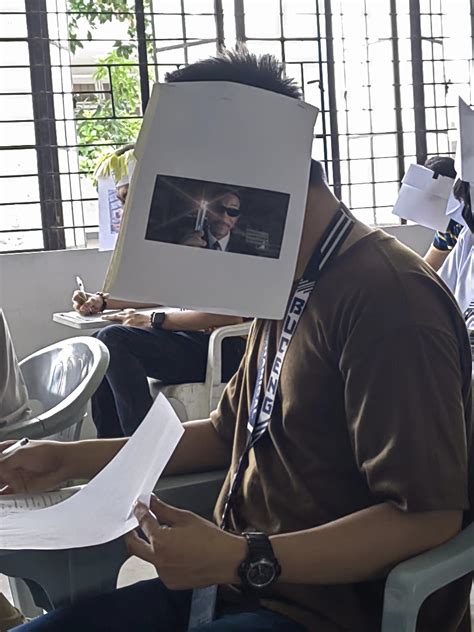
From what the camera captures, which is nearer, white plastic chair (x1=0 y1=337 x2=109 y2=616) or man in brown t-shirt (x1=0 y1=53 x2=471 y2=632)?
man in brown t-shirt (x1=0 y1=53 x2=471 y2=632)

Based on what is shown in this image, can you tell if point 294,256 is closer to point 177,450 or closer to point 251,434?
point 251,434

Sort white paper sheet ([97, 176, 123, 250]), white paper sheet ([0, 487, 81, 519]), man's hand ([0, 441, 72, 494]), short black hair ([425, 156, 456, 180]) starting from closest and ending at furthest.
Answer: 1. white paper sheet ([0, 487, 81, 519])
2. man's hand ([0, 441, 72, 494])
3. short black hair ([425, 156, 456, 180])
4. white paper sheet ([97, 176, 123, 250])

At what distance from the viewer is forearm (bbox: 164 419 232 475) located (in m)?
1.31

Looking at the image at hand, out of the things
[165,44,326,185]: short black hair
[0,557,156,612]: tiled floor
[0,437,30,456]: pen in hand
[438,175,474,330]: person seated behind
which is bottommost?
[0,557,156,612]: tiled floor

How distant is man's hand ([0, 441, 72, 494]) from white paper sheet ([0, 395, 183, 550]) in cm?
11

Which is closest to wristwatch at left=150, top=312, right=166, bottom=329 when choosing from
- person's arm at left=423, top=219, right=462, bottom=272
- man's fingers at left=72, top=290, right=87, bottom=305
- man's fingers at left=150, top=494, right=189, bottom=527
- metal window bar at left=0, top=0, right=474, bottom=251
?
man's fingers at left=72, top=290, right=87, bottom=305

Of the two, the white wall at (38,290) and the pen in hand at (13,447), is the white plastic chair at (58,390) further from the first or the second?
the white wall at (38,290)

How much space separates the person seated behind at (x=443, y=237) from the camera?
3.36 metres

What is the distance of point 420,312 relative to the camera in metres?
0.98

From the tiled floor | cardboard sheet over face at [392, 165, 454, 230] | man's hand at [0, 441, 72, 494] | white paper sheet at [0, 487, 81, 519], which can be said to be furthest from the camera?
cardboard sheet over face at [392, 165, 454, 230]

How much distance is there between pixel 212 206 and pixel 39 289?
125 inches

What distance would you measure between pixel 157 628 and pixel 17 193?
3.26 m

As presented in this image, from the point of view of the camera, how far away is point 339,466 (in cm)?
105

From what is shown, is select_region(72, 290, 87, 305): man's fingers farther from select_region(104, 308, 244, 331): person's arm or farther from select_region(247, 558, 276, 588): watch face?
select_region(247, 558, 276, 588): watch face
